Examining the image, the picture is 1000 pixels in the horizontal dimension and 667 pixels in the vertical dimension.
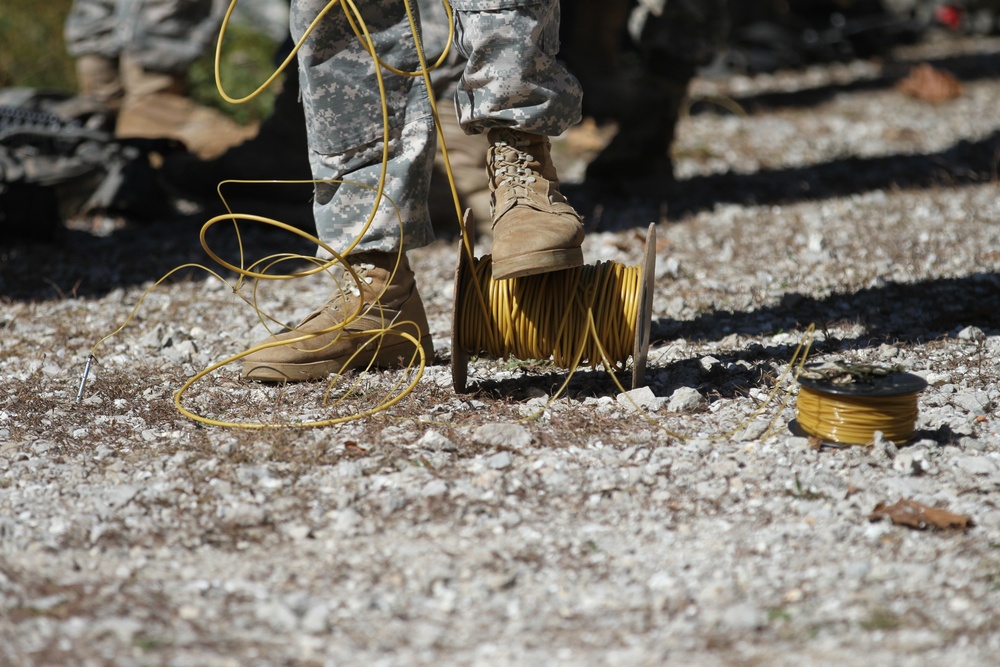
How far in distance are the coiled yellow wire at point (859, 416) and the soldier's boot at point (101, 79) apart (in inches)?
232

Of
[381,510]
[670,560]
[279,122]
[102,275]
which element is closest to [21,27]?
[279,122]

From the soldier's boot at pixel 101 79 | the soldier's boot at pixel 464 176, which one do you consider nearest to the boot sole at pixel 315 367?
the soldier's boot at pixel 464 176

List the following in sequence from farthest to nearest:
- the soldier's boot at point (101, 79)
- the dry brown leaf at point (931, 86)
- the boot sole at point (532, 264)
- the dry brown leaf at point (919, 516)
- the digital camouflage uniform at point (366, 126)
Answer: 1. the dry brown leaf at point (931, 86)
2. the soldier's boot at point (101, 79)
3. the digital camouflage uniform at point (366, 126)
4. the boot sole at point (532, 264)
5. the dry brown leaf at point (919, 516)

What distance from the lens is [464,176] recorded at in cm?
480

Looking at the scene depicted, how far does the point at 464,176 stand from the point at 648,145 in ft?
4.16

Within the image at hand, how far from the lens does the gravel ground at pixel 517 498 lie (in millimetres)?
1910

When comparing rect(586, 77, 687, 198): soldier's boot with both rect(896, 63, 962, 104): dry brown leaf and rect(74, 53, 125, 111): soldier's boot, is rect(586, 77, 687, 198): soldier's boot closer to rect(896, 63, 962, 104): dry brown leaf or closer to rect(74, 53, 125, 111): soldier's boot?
rect(896, 63, 962, 104): dry brown leaf

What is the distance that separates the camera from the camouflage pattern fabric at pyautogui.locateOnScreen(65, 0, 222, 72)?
6.81 metres

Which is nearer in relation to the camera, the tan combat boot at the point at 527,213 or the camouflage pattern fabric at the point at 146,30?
the tan combat boot at the point at 527,213

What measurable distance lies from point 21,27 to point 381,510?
7.04 meters

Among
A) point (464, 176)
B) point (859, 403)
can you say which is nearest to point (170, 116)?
point (464, 176)

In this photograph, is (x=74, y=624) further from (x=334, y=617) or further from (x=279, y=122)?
(x=279, y=122)

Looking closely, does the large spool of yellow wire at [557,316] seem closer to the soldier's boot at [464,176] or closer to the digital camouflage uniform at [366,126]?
the digital camouflage uniform at [366,126]

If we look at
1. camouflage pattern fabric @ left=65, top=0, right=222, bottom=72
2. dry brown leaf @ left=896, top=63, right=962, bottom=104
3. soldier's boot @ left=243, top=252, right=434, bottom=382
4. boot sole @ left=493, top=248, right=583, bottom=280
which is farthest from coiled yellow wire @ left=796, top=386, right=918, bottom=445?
dry brown leaf @ left=896, top=63, right=962, bottom=104
